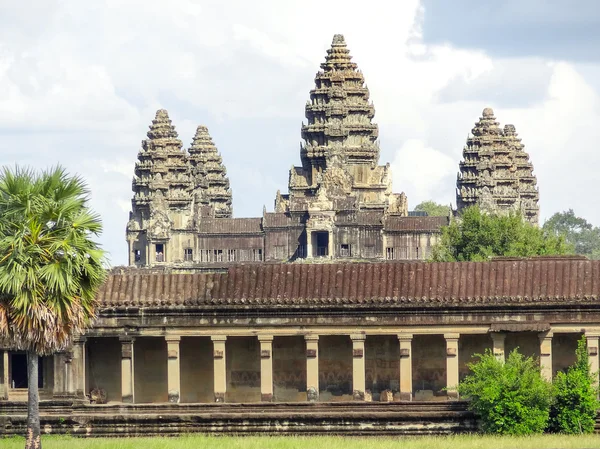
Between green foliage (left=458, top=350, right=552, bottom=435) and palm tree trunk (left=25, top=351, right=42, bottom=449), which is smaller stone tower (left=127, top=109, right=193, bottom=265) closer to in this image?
green foliage (left=458, top=350, right=552, bottom=435)

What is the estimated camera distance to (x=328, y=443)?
4706 centimetres

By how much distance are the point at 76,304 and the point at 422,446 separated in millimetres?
8282

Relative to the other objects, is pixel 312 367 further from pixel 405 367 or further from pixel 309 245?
pixel 309 245

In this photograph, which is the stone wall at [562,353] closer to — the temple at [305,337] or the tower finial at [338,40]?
the temple at [305,337]

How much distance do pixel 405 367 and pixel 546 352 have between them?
374cm

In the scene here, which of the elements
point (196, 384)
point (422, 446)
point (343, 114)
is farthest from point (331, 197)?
point (422, 446)

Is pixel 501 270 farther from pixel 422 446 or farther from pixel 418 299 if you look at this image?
pixel 422 446

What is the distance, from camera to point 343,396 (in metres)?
56.4

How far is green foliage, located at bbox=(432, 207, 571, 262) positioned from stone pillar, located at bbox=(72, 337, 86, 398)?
50290 mm

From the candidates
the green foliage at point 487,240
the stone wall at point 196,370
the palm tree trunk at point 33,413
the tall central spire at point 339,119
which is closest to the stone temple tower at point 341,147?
the tall central spire at point 339,119

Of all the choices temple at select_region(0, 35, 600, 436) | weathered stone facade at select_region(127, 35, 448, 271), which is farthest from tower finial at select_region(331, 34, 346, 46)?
temple at select_region(0, 35, 600, 436)

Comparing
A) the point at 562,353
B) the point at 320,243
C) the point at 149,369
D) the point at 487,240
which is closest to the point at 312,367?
the point at 149,369

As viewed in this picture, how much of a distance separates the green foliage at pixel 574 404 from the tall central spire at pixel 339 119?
129018 mm

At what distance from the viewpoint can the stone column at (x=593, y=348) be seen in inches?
2121
